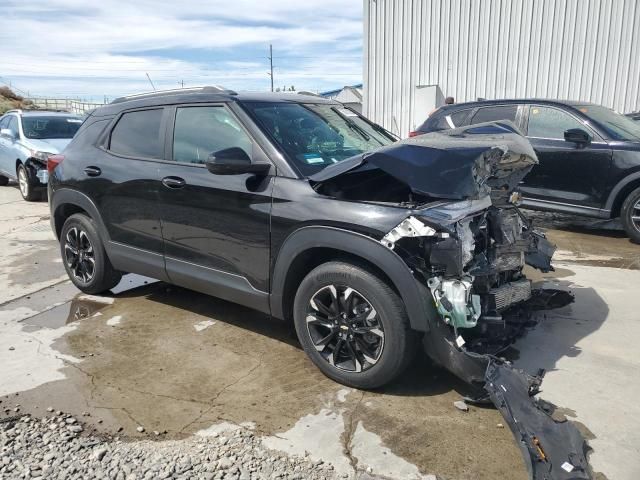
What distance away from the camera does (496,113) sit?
7.80 metres

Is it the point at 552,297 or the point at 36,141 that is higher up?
the point at 36,141

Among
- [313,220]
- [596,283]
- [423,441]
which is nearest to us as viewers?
[423,441]

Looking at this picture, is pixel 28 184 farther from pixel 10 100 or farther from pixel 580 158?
pixel 10 100

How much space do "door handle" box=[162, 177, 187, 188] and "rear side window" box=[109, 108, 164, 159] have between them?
274 millimetres

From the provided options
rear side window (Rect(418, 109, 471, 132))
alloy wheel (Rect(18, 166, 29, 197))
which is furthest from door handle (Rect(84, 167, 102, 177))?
alloy wheel (Rect(18, 166, 29, 197))

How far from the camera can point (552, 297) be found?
430 cm

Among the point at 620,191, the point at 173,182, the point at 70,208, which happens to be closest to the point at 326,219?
the point at 173,182

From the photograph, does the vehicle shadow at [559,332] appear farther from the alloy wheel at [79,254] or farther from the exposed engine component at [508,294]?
the alloy wheel at [79,254]

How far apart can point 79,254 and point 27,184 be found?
669 cm

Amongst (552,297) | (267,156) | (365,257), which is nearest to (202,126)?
(267,156)

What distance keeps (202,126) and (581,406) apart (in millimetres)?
3196

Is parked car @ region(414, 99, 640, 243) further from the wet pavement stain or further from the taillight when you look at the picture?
the taillight

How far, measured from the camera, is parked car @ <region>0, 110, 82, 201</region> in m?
10.8

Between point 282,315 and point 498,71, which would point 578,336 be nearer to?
point 282,315
